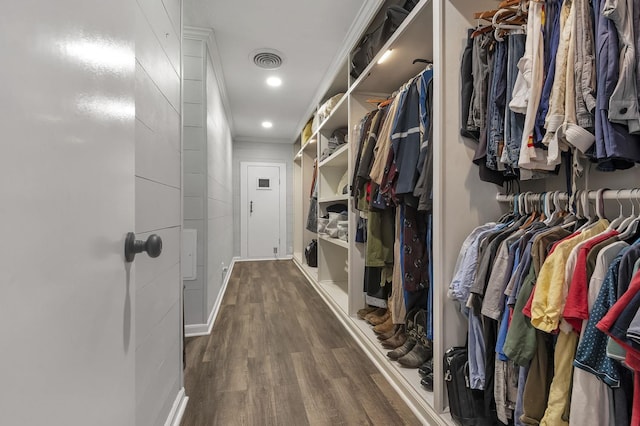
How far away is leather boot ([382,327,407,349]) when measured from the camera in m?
1.79

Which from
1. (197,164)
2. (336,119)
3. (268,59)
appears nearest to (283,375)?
(197,164)

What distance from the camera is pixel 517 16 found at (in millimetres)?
1098

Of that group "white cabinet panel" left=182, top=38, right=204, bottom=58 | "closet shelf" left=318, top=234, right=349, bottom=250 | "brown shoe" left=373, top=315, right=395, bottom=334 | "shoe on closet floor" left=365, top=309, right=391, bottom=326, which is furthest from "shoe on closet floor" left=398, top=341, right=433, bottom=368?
"white cabinet panel" left=182, top=38, right=204, bottom=58

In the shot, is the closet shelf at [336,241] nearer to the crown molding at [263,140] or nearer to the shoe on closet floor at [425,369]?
the shoe on closet floor at [425,369]

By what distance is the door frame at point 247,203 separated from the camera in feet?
17.6

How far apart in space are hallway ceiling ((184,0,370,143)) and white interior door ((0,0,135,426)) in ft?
5.90

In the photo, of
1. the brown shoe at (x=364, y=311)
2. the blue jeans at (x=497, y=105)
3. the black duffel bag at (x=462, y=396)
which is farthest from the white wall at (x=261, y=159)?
the blue jeans at (x=497, y=105)

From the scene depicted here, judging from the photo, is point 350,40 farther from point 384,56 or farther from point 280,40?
point 384,56

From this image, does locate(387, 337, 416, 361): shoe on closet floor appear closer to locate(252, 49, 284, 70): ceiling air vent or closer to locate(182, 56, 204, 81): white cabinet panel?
locate(182, 56, 204, 81): white cabinet panel

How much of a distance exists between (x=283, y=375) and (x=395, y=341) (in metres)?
0.69

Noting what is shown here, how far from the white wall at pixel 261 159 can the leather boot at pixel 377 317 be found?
3.54m

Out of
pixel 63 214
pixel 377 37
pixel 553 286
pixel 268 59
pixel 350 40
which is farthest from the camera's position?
pixel 268 59

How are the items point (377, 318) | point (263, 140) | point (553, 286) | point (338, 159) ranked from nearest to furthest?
point (553, 286) < point (377, 318) < point (338, 159) < point (263, 140)

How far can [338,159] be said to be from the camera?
2.95 m
